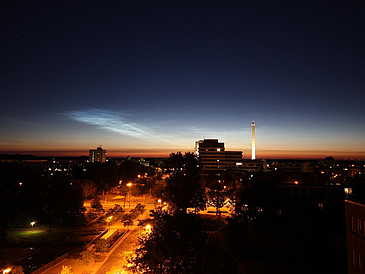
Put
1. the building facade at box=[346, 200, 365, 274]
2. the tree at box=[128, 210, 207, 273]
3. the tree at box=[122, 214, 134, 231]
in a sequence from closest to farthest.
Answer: the tree at box=[128, 210, 207, 273] < the building facade at box=[346, 200, 365, 274] < the tree at box=[122, 214, 134, 231]

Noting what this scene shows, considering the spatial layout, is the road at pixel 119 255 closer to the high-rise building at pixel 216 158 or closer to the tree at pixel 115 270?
the tree at pixel 115 270

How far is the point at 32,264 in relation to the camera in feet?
63.8

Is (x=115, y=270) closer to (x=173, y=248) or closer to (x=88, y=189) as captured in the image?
(x=173, y=248)

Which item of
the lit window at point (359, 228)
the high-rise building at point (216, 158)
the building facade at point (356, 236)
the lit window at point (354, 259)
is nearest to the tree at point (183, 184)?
the building facade at point (356, 236)

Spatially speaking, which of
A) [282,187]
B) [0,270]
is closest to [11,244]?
[0,270]

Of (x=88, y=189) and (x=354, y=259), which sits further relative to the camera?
(x=88, y=189)

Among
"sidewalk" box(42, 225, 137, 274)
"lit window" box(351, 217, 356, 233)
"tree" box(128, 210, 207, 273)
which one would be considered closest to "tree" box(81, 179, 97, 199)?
"sidewalk" box(42, 225, 137, 274)

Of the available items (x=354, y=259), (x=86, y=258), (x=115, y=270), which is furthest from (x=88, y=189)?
(x=354, y=259)

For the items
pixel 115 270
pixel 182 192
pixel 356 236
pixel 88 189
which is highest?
pixel 182 192

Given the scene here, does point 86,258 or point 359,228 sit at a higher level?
point 359,228

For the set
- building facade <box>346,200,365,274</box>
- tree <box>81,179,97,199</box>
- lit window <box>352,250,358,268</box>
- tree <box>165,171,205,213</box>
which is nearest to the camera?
building facade <box>346,200,365,274</box>

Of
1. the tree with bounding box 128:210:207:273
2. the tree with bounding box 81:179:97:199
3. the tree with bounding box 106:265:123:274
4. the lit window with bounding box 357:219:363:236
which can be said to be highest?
the lit window with bounding box 357:219:363:236

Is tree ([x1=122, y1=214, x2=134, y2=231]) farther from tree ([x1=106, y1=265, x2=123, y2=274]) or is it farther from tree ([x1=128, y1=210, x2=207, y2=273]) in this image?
tree ([x1=128, y1=210, x2=207, y2=273])

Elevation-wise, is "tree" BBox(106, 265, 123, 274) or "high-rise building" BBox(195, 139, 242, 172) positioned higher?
"high-rise building" BBox(195, 139, 242, 172)
